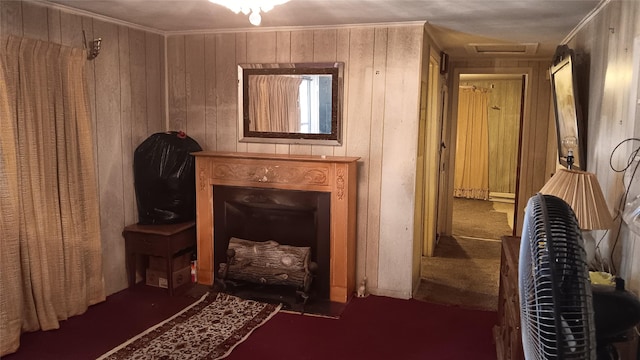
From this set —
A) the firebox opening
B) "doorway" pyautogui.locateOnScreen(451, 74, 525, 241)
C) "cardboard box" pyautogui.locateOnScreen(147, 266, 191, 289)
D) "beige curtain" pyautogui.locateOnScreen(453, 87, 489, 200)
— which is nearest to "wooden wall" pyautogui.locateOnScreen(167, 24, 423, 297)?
the firebox opening

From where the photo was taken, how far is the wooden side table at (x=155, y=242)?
3795 millimetres

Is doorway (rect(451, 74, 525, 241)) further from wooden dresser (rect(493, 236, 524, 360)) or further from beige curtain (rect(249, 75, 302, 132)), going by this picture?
wooden dresser (rect(493, 236, 524, 360))

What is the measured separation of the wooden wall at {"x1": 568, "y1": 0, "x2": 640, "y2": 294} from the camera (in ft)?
6.87

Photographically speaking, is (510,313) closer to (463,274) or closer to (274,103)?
(463,274)

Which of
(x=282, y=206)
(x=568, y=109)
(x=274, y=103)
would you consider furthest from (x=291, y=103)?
(x=568, y=109)

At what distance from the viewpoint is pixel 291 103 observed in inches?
156

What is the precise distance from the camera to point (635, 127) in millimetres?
2064

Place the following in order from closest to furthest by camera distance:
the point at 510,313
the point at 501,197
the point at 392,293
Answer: the point at 510,313 → the point at 392,293 → the point at 501,197

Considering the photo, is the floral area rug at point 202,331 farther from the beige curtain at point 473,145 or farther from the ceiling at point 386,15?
the beige curtain at point 473,145

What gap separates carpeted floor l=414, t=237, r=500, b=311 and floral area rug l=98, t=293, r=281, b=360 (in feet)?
4.64

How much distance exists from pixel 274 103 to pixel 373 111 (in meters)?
0.84

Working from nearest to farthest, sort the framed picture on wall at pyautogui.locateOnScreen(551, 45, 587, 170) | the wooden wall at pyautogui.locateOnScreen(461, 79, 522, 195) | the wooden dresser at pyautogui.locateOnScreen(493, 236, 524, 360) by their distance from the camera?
the wooden dresser at pyautogui.locateOnScreen(493, 236, 524, 360) → the framed picture on wall at pyautogui.locateOnScreen(551, 45, 587, 170) → the wooden wall at pyautogui.locateOnScreen(461, 79, 522, 195)

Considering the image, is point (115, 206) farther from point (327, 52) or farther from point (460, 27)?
point (460, 27)

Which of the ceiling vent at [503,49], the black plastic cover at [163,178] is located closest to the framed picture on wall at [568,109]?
the ceiling vent at [503,49]
